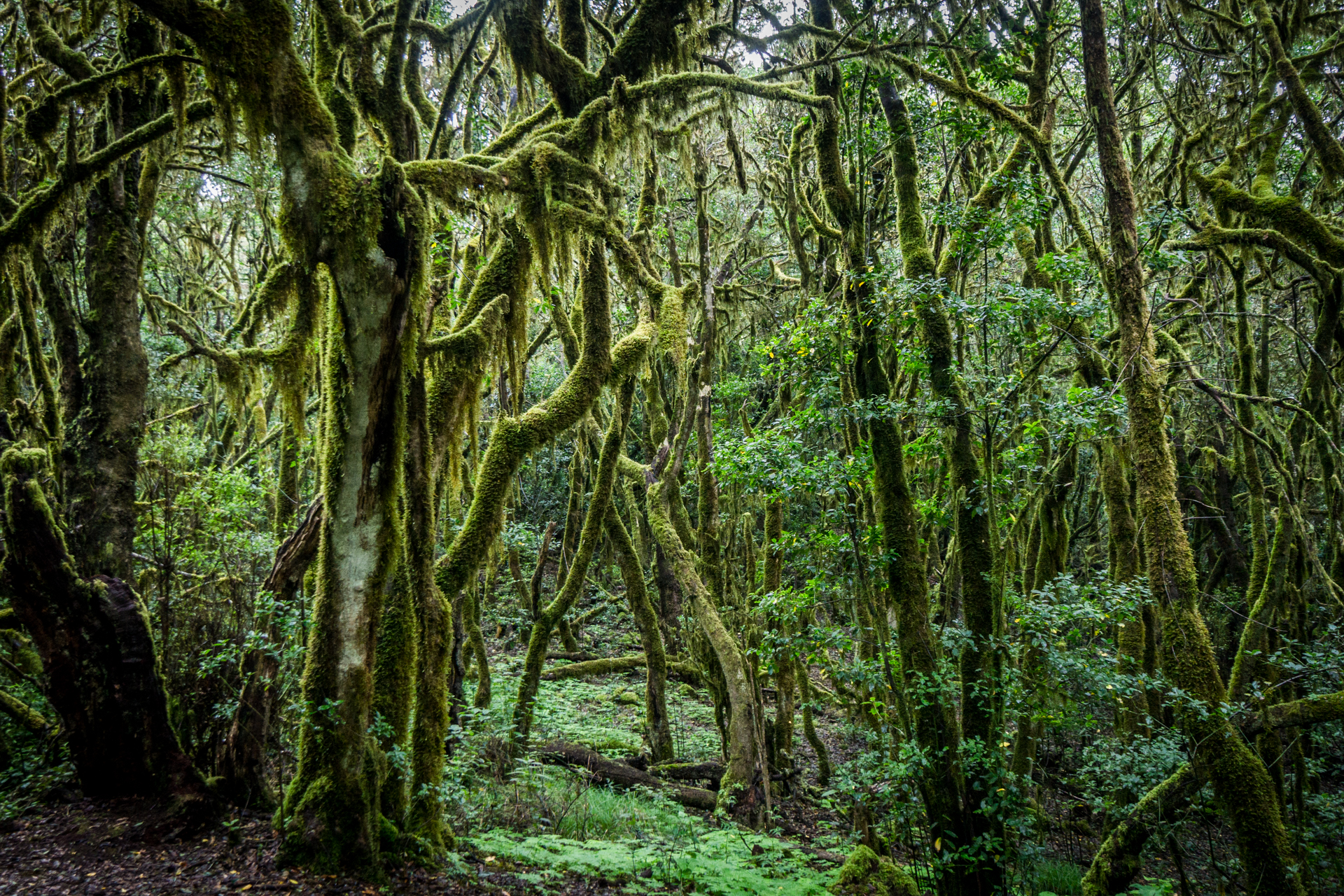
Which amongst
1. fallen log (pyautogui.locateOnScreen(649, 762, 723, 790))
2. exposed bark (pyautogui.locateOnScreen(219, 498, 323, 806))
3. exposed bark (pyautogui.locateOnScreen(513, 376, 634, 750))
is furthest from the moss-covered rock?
exposed bark (pyautogui.locateOnScreen(219, 498, 323, 806))

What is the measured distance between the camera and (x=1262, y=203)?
6.30 m

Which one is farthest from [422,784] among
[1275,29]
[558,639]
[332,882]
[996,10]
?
[558,639]

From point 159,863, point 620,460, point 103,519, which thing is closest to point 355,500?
point 159,863

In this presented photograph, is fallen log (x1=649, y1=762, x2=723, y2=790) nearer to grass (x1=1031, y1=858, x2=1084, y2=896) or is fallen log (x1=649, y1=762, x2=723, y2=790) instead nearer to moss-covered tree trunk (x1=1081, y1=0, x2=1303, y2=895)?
grass (x1=1031, y1=858, x2=1084, y2=896)

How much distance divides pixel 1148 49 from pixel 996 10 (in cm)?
227

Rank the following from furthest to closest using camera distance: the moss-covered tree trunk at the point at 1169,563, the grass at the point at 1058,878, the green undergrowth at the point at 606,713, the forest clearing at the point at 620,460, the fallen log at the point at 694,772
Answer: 1. the green undergrowth at the point at 606,713
2. the fallen log at the point at 694,772
3. the grass at the point at 1058,878
4. the moss-covered tree trunk at the point at 1169,563
5. the forest clearing at the point at 620,460

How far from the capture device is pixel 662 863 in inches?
248

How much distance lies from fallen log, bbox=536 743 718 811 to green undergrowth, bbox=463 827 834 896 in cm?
201

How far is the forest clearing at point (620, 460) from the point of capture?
14.9 ft

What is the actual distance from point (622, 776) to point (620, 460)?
14.1ft

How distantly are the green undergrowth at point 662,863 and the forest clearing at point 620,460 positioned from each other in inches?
1.9

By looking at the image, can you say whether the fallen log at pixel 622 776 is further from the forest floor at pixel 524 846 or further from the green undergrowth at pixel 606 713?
the green undergrowth at pixel 606 713

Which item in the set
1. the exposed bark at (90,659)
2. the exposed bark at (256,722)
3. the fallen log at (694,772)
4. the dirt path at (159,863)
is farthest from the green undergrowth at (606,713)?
the exposed bark at (90,659)

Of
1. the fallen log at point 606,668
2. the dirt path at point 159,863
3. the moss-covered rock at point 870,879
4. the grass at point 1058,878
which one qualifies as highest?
the dirt path at point 159,863
